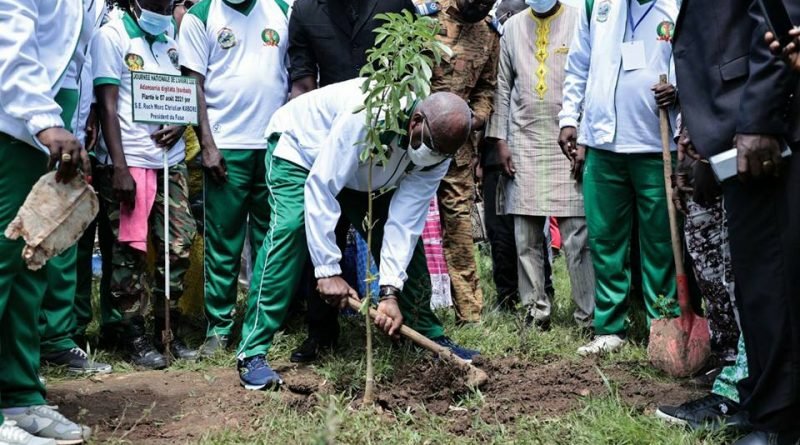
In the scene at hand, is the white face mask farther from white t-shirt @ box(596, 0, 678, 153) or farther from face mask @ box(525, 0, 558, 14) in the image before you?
face mask @ box(525, 0, 558, 14)

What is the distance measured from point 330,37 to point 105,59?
126 cm

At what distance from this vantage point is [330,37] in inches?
198

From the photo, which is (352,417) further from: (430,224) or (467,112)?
(430,224)

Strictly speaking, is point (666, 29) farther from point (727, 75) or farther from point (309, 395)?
point (309, 395)

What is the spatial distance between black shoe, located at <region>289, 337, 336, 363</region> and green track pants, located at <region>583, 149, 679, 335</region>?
159cm

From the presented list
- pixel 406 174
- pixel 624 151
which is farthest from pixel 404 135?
pixel 624 151

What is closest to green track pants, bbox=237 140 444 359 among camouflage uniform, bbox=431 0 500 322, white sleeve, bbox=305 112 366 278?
white sleeve, bbox=305 112 366 278

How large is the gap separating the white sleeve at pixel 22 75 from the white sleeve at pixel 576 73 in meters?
3.12

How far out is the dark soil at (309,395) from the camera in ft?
11.7

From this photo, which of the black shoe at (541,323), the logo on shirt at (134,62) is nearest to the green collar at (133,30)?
the logo on shirt at (134,62)

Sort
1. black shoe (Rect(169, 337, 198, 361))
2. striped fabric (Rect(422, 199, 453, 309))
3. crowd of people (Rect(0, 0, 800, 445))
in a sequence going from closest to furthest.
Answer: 1. crowd of people (Rect(0, 0, 800, 445))
2. black shoe (Rect(169, 337, 198, 361))
3. striped fabric (Rect(422, 199, 453, 309))

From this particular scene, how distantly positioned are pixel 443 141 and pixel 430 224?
2.29m

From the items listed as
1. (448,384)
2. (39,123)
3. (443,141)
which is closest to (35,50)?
(39,123)

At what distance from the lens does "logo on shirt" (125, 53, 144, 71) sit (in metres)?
4.74
